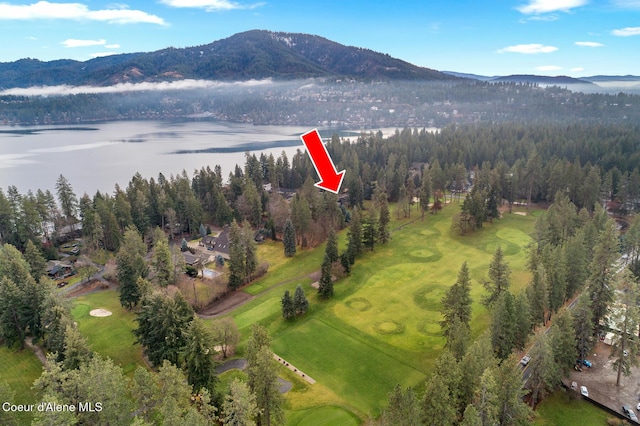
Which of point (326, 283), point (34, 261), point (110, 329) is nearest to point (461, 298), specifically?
point (326, 283)

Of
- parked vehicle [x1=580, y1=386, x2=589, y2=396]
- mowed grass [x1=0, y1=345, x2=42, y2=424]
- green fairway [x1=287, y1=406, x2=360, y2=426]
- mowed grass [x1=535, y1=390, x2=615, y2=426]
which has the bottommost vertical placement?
mowed grass [x1=0, y1=345, x2=42, y2=424]

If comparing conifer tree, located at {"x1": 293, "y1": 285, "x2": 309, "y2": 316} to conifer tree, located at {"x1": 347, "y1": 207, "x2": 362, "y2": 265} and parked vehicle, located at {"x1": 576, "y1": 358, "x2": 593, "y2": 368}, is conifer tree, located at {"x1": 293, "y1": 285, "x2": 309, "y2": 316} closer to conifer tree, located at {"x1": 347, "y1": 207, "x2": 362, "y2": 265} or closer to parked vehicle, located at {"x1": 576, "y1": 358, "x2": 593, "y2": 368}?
conifer tree, located at {"x1": 347, "y1": 207, "x2": 362, "y2": 265}

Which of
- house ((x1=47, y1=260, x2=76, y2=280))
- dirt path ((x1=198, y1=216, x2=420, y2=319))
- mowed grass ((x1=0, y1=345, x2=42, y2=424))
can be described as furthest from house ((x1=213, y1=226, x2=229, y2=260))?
mowed grass ((x1=0, y1=345, x2=42, y2=424))

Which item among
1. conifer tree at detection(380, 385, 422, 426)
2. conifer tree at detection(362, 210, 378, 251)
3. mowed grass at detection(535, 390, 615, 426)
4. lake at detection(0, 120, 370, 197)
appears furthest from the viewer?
lake at detection(0, 120, 370, 197)

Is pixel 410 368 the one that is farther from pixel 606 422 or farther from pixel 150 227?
pixel 150 227

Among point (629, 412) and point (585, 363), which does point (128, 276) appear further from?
point (629, 412)

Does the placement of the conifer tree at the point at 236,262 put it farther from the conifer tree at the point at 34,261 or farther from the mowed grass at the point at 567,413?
the mowed grass at the point at 567,413
